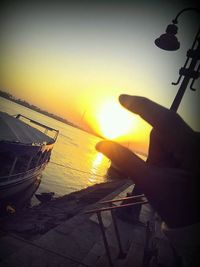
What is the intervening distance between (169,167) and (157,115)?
0.49ft

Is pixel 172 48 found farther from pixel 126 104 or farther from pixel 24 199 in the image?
pixel 24 199

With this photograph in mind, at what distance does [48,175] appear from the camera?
35875 mm

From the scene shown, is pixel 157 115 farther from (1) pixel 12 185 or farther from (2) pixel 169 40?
(1) pixel 12 185

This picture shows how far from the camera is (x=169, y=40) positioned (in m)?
7.09

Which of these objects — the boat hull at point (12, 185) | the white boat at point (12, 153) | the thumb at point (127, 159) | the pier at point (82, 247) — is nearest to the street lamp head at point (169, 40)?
the pier at point (82, 247)

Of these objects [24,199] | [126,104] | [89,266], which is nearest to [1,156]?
[24,199]

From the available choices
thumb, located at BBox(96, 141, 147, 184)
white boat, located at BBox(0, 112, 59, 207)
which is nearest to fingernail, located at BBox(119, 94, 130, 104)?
thumb, located at BBox(96, 141, 147, 184)

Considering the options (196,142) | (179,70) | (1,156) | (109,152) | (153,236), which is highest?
(179,70)

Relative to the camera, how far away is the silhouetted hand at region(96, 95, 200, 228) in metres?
0.67

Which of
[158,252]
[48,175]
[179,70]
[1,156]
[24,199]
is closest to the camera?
[158,252]

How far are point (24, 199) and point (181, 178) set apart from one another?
2043 cm

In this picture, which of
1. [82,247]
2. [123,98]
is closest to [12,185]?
[82,247]

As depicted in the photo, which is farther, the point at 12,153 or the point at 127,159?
the point at 12,153

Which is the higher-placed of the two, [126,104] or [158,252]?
[126,104]
